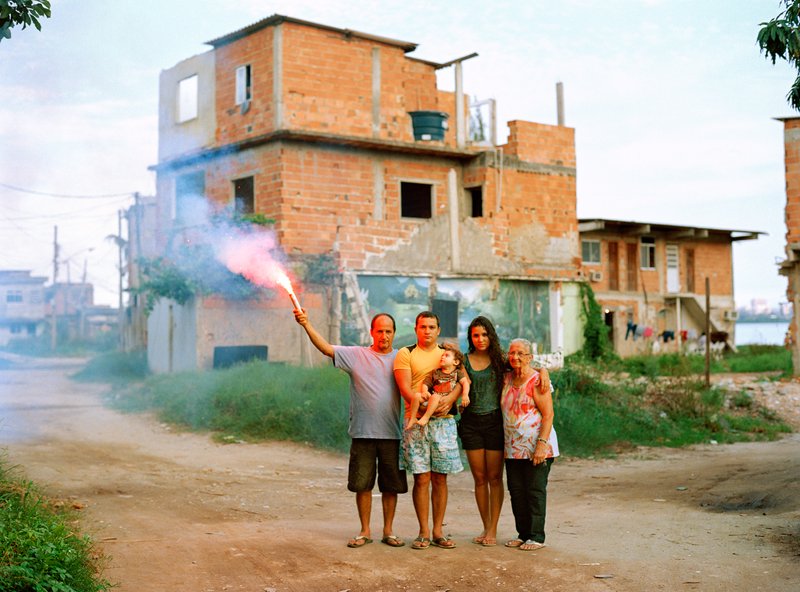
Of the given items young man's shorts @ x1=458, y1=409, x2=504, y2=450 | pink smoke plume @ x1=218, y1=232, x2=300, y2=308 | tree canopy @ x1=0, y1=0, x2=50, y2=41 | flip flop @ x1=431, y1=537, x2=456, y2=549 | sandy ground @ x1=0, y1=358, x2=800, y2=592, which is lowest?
sandy ground @ x1=0, y1=358, x2=800, y2=592

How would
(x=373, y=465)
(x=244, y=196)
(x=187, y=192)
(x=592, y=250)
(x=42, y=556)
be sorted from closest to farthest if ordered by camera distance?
(x=42, y=556)
(x=373, y=465)
(x=244, y=196)
(x=187, y=192)
(x=592, y=250)

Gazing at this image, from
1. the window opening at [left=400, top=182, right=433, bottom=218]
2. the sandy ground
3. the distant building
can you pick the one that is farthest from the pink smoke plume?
the distant building

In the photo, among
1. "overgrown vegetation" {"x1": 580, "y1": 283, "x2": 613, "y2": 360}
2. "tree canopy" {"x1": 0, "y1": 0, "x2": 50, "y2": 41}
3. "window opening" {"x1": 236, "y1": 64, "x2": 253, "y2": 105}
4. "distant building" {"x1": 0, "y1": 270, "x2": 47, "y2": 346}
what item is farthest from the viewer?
"distant building" {"x1": 0, "y1": 270, "x2": 47, "y2": 346}

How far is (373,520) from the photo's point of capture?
8273 millimetres

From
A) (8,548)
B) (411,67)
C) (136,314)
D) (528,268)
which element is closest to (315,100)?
(411,67)

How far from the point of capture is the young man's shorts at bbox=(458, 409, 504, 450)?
6957 millimetres

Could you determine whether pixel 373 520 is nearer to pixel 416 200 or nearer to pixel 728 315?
pixel 416 200

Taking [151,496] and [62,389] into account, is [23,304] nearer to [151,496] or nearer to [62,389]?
[62,389]

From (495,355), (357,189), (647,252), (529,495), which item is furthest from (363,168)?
(647,252)

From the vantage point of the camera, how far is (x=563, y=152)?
79.0ft

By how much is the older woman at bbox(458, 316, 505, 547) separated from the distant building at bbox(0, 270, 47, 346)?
48.1m

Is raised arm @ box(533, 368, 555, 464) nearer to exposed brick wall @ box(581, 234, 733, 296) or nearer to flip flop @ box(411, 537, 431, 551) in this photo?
flip flop @ box(411, 537, 431, 551)

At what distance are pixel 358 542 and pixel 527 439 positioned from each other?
4.80 feet

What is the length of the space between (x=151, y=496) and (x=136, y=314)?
19.3m
